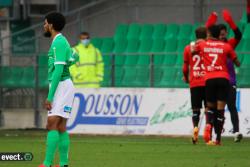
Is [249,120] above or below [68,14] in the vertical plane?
below

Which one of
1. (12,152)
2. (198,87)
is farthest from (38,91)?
(12,152)

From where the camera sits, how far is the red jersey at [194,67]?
1908 centimetres

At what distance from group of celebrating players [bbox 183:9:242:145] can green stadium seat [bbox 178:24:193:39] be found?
8243 mm

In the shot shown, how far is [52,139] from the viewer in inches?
526

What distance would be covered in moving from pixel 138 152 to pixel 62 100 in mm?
3690

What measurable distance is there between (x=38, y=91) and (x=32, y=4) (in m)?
4.92

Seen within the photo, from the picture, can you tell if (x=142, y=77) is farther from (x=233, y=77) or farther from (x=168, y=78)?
(x=233, y=77)

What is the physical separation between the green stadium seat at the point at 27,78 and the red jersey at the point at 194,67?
26.4ft

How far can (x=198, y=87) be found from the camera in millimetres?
19188

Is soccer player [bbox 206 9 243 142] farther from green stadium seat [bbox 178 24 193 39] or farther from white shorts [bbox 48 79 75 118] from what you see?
green stadium seat [bbox 178 24 193 39]

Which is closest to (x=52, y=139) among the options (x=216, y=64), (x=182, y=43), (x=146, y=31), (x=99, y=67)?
(x=216, y=64)

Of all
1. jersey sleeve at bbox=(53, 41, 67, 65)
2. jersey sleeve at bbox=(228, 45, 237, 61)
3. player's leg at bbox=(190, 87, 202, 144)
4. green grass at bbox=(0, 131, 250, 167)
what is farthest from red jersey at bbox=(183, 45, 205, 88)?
jersey sleeve at bbox=(53, 41, 67, 65)

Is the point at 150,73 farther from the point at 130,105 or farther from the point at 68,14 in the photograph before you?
the point at 68,14

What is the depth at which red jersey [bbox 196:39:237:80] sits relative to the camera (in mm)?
18281
